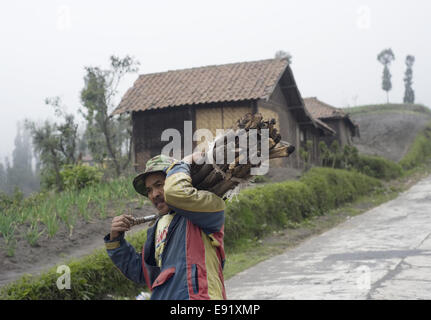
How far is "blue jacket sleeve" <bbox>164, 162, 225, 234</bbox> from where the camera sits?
2537mm

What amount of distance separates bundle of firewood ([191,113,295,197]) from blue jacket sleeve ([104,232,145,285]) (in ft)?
2.22

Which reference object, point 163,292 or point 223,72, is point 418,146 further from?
point 163,292

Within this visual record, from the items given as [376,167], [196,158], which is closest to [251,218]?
[196,158]

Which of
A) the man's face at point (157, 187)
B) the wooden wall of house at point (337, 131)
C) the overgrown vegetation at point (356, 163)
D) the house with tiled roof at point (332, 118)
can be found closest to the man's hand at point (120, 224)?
the man's face at point (157, 187)

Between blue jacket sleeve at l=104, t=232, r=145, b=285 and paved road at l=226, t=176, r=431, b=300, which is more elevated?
blue jacket sleeve at l=104, t=232, r=145, b=285

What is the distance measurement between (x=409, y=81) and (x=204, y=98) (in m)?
64.7

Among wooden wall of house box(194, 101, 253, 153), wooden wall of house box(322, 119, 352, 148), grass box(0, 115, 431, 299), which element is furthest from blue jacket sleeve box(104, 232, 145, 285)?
wooden wall of house box(322, 119, 352, 148)

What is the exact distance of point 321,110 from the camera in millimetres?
36250

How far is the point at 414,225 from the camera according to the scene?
503 inches

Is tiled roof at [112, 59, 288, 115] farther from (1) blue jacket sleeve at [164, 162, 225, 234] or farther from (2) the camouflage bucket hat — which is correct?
(1) blue jacket sleeve at [164, 162, 225, 234]

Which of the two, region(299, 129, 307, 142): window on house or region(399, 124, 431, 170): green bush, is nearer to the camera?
region(299, 129, 307, 142): window on house

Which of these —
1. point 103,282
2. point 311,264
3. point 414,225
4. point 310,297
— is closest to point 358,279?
point 310,297

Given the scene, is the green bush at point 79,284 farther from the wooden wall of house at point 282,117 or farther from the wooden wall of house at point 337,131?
the wooden wall of house at point 337,131

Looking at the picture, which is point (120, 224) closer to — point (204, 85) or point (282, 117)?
point (204, 85)
